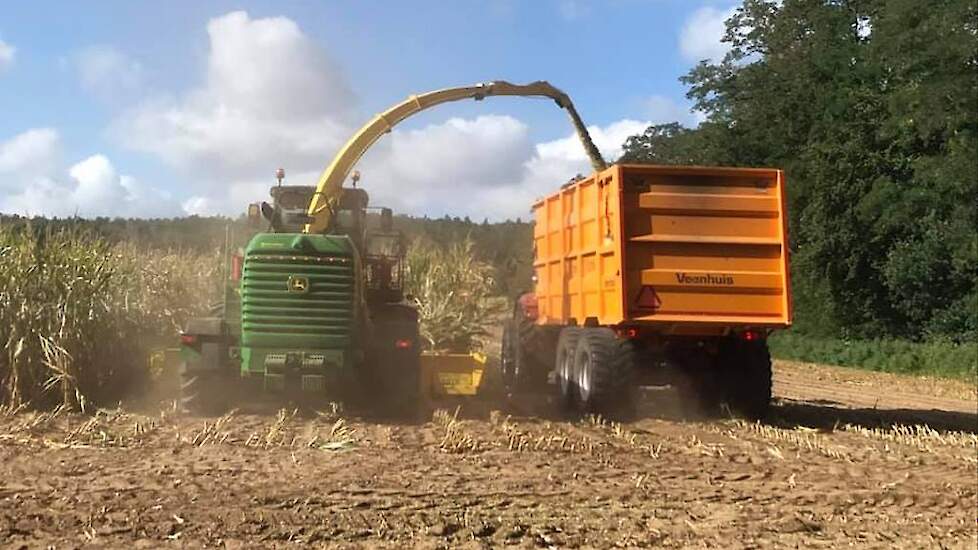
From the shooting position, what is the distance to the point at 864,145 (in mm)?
30016

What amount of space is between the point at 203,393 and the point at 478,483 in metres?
4.32

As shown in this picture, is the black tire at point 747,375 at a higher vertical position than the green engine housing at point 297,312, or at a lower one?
lower

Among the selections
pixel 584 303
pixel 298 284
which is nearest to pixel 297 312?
pixel 298 284

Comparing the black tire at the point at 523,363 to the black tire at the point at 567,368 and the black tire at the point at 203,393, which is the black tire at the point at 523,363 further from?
the black tire at the point at 203,393

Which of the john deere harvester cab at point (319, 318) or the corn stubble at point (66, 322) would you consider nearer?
the john deere harvester cab at point (319, 318)

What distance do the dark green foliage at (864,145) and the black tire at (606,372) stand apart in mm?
17616

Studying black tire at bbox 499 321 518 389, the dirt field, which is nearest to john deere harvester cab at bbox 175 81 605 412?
the dirt field

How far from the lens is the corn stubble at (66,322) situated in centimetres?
1064

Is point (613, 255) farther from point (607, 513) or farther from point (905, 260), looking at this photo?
point (905, 260)

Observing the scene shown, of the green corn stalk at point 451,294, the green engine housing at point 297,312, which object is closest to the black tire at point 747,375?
the green engine housing at point 297,312

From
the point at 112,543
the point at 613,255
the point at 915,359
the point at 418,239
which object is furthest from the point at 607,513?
the point at 915,359

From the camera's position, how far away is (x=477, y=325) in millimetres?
16656

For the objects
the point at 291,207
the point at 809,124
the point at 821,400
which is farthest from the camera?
the point at 809,124

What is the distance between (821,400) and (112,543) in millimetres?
12106
